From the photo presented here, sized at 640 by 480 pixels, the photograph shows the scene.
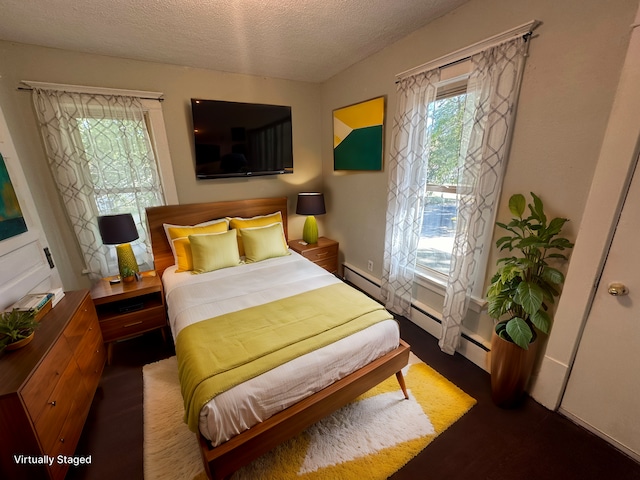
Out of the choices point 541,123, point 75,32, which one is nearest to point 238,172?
point 75,32

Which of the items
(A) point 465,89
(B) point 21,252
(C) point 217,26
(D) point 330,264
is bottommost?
(D) point 330,264

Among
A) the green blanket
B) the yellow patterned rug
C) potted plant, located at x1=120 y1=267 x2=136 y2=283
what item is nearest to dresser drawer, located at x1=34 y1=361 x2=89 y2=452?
the yellow patterned rug

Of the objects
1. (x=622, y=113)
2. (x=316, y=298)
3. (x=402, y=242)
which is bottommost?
(x=316, y=298)

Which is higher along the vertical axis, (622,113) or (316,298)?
(622,113)

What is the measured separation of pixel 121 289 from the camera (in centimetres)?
216

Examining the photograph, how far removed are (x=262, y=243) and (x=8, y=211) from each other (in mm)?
1787

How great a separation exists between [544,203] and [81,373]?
2.94 meters

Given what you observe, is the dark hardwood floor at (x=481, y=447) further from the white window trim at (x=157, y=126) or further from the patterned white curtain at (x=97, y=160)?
the white window trim at (x=157, y=126)

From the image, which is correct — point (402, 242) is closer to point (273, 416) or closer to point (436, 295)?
point (436, 295)

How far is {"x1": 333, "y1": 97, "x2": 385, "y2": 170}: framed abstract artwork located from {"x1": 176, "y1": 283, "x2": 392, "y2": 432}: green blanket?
1.47 m

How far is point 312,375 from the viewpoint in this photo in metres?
1.34

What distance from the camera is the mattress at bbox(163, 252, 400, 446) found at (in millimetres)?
1161

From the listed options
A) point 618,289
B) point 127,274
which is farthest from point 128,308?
point 618,289

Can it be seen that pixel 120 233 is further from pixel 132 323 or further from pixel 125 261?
pixel 132 323
